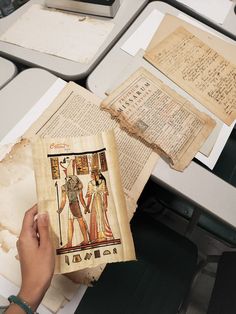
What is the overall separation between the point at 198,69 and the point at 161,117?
227 mm

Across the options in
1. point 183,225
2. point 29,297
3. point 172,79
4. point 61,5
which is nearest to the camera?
point 29,297

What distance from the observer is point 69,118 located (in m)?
0.77

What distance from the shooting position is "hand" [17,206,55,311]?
516mm

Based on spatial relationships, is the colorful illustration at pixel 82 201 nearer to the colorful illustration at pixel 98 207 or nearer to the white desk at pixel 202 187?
the colorful illustration at pixel 98 207

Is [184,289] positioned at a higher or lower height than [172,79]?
lower

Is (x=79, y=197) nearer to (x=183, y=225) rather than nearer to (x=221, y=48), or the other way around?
(x=221, y=48)

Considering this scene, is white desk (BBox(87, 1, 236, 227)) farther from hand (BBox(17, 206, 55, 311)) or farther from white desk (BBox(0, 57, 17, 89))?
white desk (BBox(0, 57, 17, 89))

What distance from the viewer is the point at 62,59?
0.90 meters

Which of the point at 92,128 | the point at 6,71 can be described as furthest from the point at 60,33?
the point at 92,128

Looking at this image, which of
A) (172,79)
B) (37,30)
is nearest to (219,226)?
(172,79)

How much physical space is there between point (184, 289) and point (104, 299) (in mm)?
225

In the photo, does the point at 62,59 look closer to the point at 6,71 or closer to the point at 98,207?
the point at 6,71

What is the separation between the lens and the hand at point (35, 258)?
52cm

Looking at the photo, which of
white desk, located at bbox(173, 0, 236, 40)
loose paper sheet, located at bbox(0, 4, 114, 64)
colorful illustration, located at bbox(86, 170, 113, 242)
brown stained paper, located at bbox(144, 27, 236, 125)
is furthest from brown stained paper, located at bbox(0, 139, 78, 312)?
white desk, located at bbox(173, 0, 236, 40)
